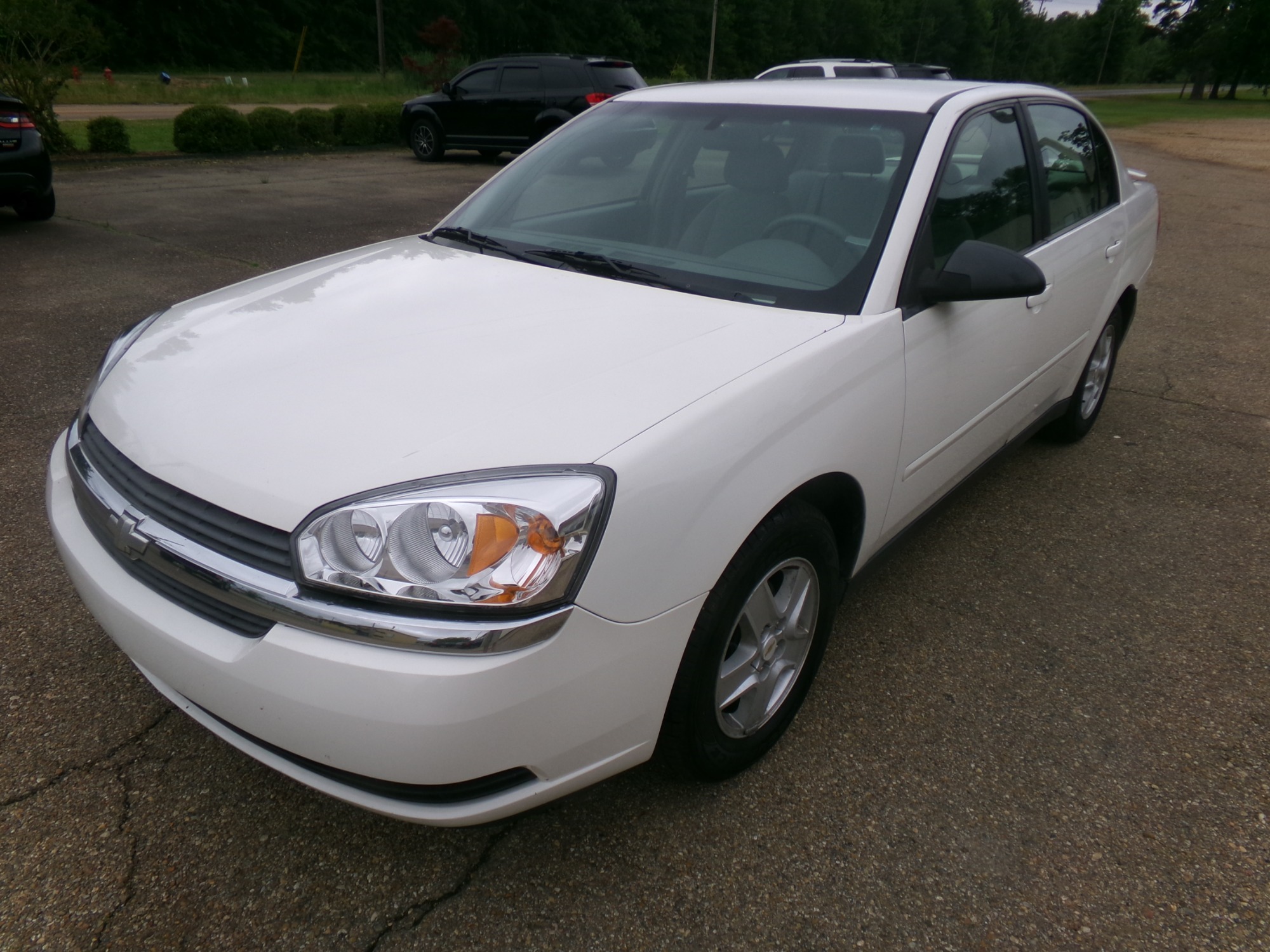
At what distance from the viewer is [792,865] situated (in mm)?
2062

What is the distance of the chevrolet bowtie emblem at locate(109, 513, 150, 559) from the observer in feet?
6.07

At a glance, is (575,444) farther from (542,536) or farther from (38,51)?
(38,51)

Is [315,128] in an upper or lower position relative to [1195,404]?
upper

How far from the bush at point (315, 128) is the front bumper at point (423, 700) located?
53.5ft

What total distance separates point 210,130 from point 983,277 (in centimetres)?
1524

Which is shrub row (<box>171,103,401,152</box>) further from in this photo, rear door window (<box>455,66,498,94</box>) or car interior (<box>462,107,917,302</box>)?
car interior (<box>462,107,917,302</box>)

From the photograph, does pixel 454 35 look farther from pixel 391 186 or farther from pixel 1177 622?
pixel 1177 622

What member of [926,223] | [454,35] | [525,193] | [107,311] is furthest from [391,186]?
[454,35]

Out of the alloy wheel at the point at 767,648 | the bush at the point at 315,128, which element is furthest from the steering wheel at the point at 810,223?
the bush at the point at 315,128

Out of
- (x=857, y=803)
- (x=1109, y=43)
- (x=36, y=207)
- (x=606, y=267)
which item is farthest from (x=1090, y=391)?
(x=1109, y=43)

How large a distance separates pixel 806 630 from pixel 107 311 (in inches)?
221

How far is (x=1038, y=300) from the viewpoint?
3135 millimetres

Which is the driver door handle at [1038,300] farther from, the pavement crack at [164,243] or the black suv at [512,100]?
the black suv at [512,100]

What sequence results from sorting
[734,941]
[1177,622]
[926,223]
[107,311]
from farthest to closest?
[107,311] < [1177,622] < [926,223] < [734,941]
